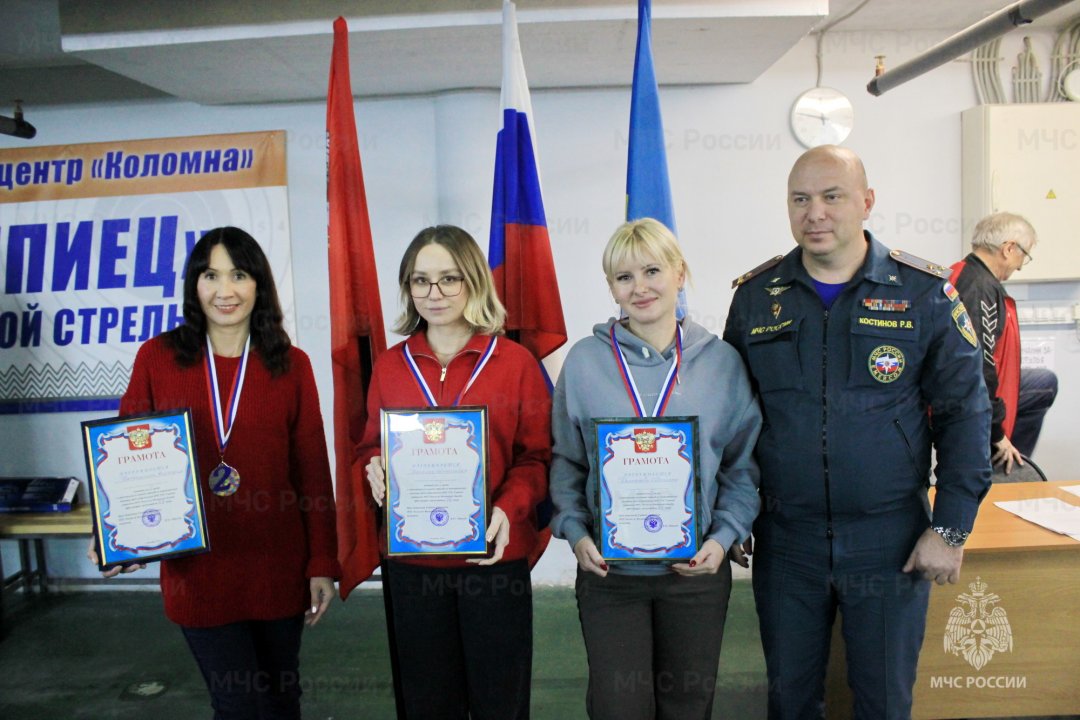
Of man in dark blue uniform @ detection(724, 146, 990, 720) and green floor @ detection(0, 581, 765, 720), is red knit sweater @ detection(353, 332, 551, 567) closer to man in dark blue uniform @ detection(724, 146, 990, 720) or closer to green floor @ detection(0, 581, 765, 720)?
man in dark blue uniform @ detection(724, 146, 990, 720)

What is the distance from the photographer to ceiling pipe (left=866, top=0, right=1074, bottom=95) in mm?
2195

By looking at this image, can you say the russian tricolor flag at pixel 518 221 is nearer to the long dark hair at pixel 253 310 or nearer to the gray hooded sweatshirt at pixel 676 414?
the gray hooded sweatshirt at pixel 676 414

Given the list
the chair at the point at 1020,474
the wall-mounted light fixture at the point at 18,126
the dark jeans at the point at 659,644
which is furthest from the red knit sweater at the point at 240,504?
the chair at the point at 1020,474

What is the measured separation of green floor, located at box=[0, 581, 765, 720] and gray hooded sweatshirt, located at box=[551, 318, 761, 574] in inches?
54.7

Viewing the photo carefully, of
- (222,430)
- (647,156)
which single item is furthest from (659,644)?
(647,156)

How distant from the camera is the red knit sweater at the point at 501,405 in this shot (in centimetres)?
179

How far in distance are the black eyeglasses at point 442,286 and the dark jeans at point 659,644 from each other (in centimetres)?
82

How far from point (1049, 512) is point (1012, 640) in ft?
1.74

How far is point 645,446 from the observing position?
1.66 m

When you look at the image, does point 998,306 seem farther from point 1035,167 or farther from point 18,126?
point 18,126

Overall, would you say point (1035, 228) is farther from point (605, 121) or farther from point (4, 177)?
point (4, 177)

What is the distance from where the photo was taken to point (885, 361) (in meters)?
1.76

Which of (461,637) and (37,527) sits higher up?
(461,637)

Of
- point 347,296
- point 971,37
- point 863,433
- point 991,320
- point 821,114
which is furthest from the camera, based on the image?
point 821,114
